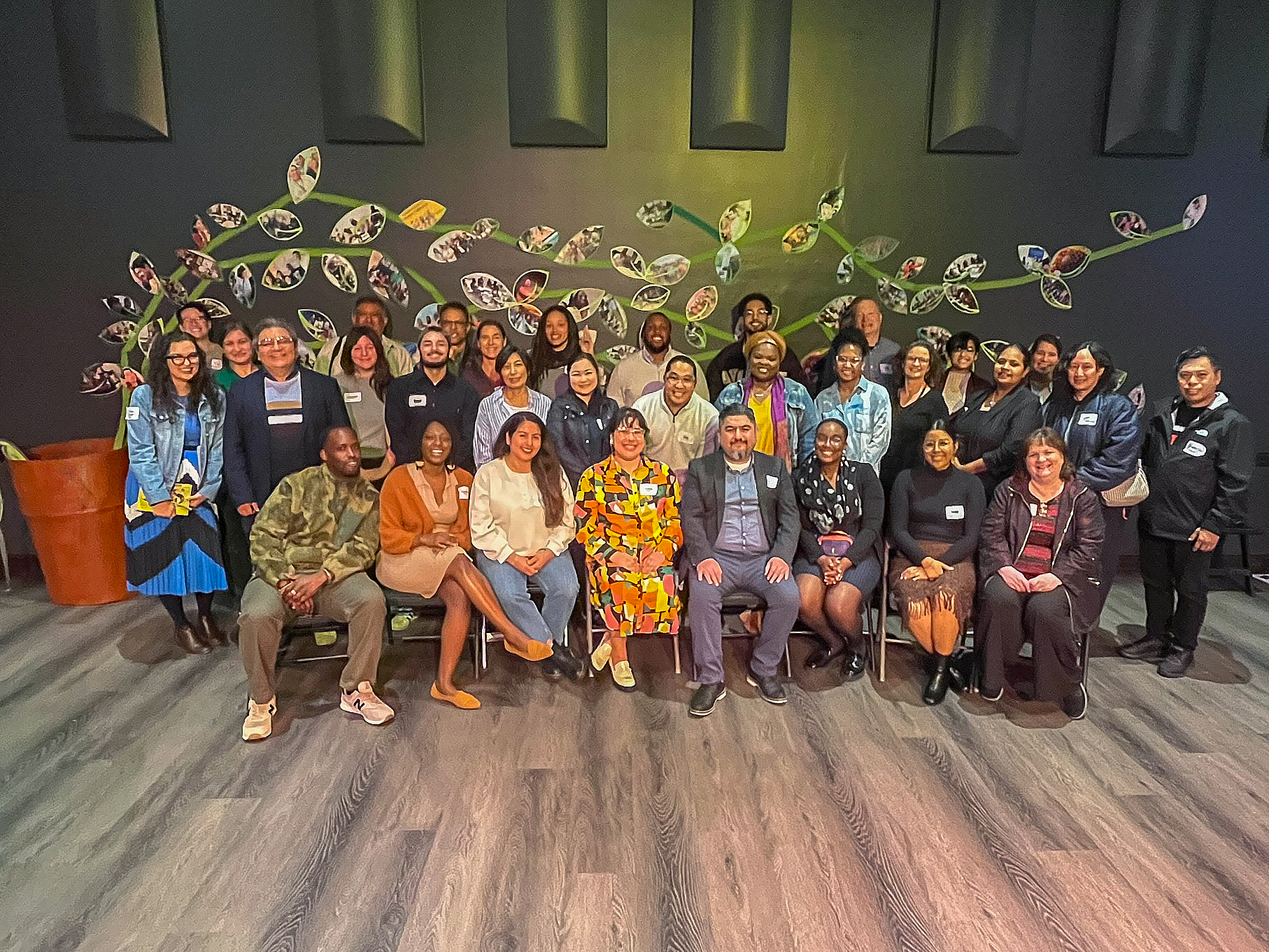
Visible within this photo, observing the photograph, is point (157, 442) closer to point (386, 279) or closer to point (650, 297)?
point (386, 279)

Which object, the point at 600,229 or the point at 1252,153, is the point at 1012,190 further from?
the point at 600,229

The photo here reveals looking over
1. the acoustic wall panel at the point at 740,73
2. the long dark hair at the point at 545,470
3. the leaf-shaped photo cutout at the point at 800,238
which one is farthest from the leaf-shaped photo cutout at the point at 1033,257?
the long dark hair at the point at 545,470

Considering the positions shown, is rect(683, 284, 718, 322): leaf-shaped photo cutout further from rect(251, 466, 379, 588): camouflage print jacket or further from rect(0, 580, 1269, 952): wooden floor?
rect(251, 466, 379, 588): camouflage print jacket

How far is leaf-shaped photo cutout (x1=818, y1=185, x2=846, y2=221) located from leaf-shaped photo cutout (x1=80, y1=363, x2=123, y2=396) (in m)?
4.48

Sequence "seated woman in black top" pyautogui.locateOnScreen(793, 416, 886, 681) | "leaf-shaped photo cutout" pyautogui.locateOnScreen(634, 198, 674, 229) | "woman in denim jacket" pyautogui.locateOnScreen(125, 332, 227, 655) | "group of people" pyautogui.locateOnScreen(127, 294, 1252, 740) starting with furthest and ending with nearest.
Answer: "leaf-shaped photo cutout" pyautogui.locateOnScreen(634, 198, 674, 229) → "woman in denim jacket" pyautogui.locateOnScreen(125, 332, 227, 655) → "seated woman in black top" pyautogui.locateOnScreen(793, 416, 886, 681) → "group of people" pyautogui.locateOnScreen(127, 294, 1252, 740)

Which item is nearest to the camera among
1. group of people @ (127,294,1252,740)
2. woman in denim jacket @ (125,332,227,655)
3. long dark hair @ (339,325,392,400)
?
group of people @ (127,294,1252,740)

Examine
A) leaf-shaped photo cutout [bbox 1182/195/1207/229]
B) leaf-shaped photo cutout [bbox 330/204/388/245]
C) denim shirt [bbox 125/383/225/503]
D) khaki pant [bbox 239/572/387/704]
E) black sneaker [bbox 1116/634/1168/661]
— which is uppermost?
leaf-shaped photo cutout [bbox 1182/195/1207/229]

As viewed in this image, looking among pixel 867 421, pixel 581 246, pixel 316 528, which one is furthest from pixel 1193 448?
pixel 316 528

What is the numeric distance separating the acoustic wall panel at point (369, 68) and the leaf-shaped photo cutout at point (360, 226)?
409 millimetres

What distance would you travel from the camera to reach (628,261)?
4793 millimetres

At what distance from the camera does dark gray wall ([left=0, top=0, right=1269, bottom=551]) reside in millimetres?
4480

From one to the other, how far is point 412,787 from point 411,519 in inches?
44.8

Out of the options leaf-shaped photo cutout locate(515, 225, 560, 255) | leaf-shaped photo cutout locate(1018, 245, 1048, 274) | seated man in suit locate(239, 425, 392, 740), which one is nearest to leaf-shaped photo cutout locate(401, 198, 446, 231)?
leaf-shaped photo cutout locate(515, 225, 560, 255)

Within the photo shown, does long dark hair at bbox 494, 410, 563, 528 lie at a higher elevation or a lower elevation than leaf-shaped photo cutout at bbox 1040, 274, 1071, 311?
Result: lower
